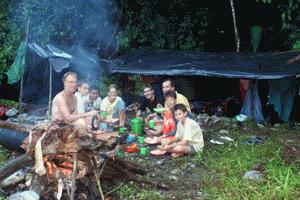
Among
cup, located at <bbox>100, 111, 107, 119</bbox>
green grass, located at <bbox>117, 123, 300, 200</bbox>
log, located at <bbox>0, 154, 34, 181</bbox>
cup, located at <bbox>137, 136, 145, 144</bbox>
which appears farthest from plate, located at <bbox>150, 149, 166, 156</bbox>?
log, located at <bbox>0, 154, 34, 181</bbox>

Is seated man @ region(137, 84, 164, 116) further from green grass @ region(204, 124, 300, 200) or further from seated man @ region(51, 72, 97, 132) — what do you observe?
seated man @ region(51, 72, 97, 132)

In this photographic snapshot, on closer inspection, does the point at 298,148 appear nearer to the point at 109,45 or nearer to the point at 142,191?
the point at 142,191

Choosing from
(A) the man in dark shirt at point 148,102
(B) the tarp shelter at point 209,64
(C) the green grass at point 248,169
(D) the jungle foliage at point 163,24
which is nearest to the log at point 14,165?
(C) the green grass at point 248,169

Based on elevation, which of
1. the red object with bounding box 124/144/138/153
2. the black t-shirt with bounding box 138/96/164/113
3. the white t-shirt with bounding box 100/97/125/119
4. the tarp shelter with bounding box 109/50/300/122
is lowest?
the red object with bounding box 124/144/138/153

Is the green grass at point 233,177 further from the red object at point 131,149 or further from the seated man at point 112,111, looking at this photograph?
the seated man at point 112,111

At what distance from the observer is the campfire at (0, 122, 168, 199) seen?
415 centimetres

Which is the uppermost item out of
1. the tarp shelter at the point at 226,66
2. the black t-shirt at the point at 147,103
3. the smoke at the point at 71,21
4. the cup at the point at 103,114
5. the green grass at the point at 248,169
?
the smoke at the point at 71,21

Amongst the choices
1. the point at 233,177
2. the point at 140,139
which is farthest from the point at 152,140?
the point at 233,177

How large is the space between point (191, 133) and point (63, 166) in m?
2.63

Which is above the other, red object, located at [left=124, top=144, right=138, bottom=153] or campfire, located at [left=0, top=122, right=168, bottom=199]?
campfire, located at [left=0, top=122, right=168, bottom=199]

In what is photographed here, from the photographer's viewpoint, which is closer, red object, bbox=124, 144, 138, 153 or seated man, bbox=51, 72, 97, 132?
seated man, bbox=51, 72, 97, 132

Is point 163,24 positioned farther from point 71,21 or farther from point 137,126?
point 137,126

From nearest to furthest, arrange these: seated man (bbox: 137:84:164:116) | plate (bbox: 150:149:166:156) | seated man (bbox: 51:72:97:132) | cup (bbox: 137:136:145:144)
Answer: seated man (bbox: 51:72:97:132) → plate (bbox: 150:149:166:156) → cup (bbox: 137:136:145:144) → seated man (bbox: 137:84:164:116)

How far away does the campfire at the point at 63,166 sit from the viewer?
163 inches
